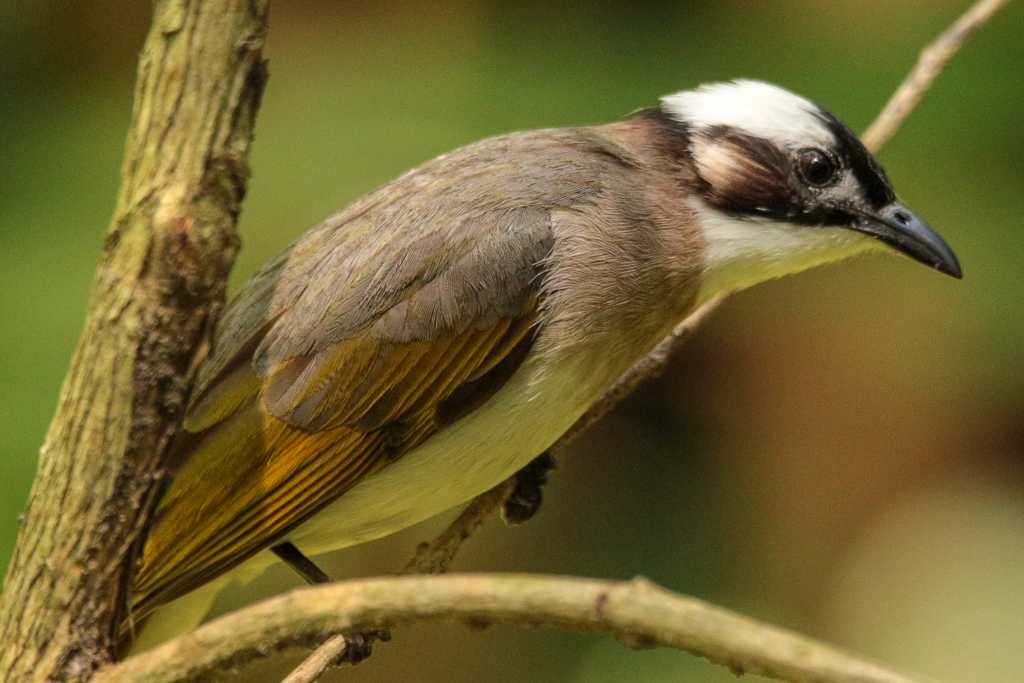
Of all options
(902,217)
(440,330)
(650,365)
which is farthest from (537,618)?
(902,217)

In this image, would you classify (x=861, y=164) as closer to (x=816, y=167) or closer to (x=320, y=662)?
(x=816, y=167)

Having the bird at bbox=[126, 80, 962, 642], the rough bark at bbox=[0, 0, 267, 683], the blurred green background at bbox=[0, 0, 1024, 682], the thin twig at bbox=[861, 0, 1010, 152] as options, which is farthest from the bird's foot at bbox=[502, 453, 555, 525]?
the rough bark at bbox=[0, 0, 267, 683]

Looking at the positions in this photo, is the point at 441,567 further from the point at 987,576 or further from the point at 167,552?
the point at 987,576

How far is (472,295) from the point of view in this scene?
10.1 ft

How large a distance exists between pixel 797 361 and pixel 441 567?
98.3 inches

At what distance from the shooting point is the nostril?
3.31 m

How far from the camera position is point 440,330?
306 centimetres

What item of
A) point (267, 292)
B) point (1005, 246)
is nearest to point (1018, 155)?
point (1005, 246)

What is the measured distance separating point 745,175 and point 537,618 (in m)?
1.85

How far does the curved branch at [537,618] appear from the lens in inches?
61.9

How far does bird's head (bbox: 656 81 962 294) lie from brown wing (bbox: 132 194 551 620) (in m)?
0.48

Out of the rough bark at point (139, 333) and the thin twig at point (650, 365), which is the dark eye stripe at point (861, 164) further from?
the rough bark at point (139, 333)

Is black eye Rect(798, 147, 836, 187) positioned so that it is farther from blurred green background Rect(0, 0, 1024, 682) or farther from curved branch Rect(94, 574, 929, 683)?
curved branch Rect(94, 574, 929, 683)

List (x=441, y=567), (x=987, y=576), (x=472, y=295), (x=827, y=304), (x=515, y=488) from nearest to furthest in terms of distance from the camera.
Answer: (x=441, y=567) → (x=472, y=295) → (x=515, y=488) → (x=987, y=576) → (x=827, y=304)
